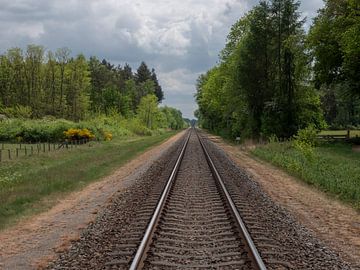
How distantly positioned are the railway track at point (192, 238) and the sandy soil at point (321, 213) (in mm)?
1697

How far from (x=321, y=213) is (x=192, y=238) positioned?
4906 mm

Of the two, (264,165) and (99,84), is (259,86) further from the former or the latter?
(99,84)

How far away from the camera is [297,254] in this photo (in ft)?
26.1

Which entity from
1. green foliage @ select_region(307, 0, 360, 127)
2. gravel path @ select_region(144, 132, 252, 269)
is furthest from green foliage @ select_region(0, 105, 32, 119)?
gravel path @ select_region(144, 132, 252, 269)

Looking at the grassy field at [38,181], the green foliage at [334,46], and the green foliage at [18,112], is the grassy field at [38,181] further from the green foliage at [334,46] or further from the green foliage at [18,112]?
the green foliage at [18,112]

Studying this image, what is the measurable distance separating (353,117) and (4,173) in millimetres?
99015

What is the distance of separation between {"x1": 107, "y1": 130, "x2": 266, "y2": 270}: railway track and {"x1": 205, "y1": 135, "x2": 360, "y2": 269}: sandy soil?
5.57ft

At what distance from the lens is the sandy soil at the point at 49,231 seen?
8.13 m

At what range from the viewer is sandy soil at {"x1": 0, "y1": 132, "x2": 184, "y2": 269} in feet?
26.7

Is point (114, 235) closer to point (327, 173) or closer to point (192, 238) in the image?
point (192, 238)

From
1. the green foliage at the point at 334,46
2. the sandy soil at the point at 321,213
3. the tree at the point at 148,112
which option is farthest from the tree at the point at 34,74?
the sandy soil at the point at 321,213

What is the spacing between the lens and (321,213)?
1243 cm

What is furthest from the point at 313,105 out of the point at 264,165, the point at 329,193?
the point at 329,193

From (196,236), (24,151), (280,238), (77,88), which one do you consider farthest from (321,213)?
(77,88)
